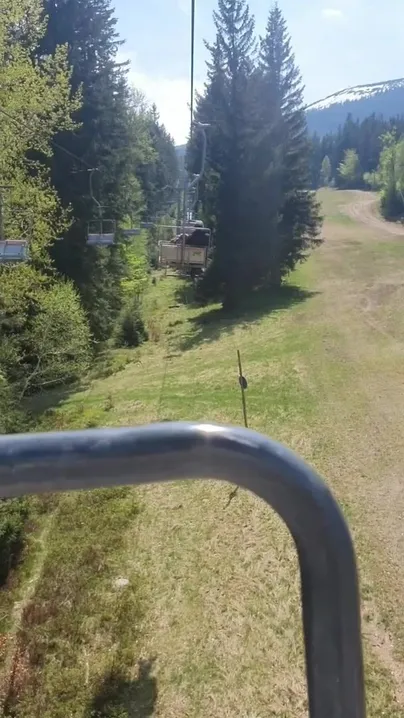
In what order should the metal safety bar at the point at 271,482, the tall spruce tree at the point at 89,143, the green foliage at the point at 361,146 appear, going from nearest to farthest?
A: the metal safety bar at the point at 271,482 → the tall spruce tree at the point at 89,143 → the green foliage at the point at 361,146

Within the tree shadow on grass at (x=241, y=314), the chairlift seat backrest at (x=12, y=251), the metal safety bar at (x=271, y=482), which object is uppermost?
the metal safety bar at (x=271, y=482)

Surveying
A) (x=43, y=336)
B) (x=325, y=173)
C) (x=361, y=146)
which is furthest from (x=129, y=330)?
(x=361, y=146)

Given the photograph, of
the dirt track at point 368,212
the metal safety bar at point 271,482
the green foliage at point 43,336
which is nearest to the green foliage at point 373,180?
the dirt track at point 368,212

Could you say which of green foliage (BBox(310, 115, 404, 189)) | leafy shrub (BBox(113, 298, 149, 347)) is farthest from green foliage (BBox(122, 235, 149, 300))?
green foliage (BBox(310, 115, 404, 189))

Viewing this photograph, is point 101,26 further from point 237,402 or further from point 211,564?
point 211,564

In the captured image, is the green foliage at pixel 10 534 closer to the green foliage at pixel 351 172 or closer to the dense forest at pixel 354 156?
the dense forest at pixel 354 156
